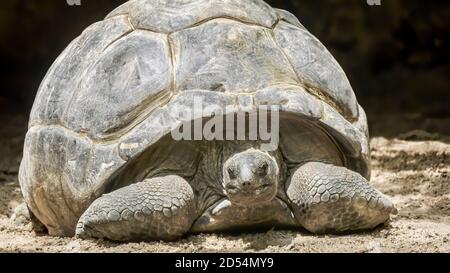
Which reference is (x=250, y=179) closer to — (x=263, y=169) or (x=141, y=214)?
(x=263, y=169)

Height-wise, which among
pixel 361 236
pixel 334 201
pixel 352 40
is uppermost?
pixel 334 201

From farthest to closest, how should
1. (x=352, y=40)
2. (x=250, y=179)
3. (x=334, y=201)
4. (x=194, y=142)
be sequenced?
(x=352, y=40) → (x=194, y=142) → (x=334, y=201) → (x=250, y=179)

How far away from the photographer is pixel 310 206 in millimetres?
3842

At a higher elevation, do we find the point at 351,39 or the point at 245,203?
the point at 245,203

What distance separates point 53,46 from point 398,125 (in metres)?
4.20

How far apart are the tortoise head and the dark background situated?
5455mm

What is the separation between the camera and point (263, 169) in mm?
3719

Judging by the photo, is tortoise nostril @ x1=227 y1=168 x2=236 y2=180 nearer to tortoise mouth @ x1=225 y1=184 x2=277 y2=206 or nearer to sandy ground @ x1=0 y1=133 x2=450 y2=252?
tortoise mouth @ x1=225 y1=184 x2=277 y2=206

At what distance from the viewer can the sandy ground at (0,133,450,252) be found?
3658 mm

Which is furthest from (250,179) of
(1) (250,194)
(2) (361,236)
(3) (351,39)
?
(3) (351,39)

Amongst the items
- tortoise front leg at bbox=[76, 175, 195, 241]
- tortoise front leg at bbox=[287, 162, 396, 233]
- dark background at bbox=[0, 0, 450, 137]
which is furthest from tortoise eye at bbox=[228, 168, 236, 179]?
dark background at bbox=[0, 0, 450, 137]

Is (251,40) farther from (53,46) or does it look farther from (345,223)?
(53,46)

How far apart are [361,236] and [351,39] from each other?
20.4ft

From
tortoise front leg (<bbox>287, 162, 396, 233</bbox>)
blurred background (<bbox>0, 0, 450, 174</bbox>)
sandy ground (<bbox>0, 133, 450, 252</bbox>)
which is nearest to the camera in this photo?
sandy ground (<bbox>0, 133, 450, 252</bbox>)
